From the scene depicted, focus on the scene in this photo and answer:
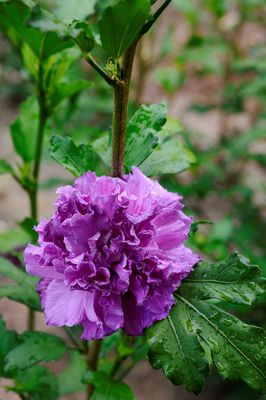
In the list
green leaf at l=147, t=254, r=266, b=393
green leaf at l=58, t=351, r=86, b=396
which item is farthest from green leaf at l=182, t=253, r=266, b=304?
green leaf at l=58, t=351, r=86, b=396

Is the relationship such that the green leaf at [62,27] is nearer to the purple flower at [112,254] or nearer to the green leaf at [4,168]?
the purple flower at [112,254]

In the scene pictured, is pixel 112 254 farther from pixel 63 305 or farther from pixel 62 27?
pixel 62 27

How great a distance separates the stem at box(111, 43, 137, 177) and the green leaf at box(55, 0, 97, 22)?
415 mm

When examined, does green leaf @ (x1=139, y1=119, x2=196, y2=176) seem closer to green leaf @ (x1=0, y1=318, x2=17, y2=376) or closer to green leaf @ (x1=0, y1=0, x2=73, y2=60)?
A: green leaf @ (x1=0, y1=0, x2=73, y2=60)

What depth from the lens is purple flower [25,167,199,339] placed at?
72cm

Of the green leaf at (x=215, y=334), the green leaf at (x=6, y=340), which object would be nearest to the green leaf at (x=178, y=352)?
the green leaf at (x=215, y=334)

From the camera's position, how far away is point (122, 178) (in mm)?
790

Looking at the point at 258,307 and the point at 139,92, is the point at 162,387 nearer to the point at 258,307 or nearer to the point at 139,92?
the point at 258,307

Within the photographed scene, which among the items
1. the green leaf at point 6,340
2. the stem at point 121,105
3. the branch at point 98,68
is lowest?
the green leaf at point 6,340

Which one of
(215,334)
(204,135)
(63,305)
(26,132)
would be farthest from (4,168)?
(204,135)

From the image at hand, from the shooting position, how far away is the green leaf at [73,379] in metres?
1.63

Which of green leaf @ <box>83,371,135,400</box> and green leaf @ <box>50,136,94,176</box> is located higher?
green leaf @ <box>50,136,94,176</box>

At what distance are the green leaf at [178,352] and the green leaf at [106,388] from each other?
0.86 ft

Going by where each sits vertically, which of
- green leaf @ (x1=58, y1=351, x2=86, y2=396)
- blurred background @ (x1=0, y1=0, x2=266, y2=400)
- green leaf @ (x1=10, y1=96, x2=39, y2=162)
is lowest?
blurred background @ (x1=0, y1=0, x2=266, y2=400)
